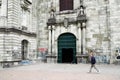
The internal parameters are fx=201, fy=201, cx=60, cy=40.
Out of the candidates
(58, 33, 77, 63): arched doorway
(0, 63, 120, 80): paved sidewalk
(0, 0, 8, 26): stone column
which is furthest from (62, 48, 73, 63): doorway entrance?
(0, 63, 120, 80): paved sidewalk

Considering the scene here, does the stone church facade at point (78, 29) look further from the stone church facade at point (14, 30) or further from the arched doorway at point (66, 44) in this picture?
the stone church facade at point (14, 30)

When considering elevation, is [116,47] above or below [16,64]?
above

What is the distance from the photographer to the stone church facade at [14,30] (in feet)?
70.0

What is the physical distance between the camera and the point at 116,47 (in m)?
23.9

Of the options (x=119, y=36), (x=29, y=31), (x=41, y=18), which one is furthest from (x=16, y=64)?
(x=119, y=36)

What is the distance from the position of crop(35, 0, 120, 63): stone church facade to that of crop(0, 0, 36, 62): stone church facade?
9.76 ft

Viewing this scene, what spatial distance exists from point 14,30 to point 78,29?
27.3ft

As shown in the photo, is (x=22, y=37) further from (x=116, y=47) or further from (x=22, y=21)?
(x=116, y=47)

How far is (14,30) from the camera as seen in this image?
21734 mm

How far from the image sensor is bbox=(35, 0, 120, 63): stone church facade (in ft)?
79.9

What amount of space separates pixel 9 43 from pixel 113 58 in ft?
40.1

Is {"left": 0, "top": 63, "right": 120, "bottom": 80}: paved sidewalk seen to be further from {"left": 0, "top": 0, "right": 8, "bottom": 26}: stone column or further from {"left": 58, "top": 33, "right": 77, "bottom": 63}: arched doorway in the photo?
{"left": 58, "top": 33, "right": 77, "bottom": 63}: arched doorway

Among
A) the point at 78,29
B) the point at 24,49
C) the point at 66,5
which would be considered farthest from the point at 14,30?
the point at 66,5

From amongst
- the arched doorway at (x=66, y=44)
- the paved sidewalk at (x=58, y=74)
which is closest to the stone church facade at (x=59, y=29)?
the arched doorway at (x=66, y=44)
